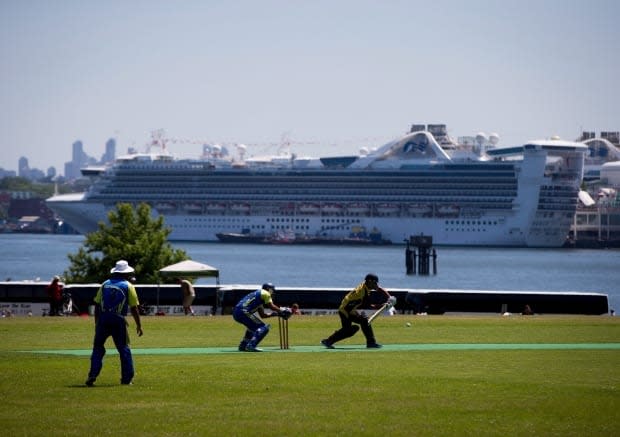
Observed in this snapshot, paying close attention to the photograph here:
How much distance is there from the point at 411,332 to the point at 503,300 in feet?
36.1

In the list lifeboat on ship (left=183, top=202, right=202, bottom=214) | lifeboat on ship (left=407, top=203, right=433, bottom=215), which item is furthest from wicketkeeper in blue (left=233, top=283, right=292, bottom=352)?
lifeboat on ship (left=183, top=202, right=202, bottom=214)

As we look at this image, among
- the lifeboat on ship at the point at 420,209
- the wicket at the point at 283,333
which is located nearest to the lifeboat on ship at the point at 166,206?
the lifeboat on ship at the point at 420,209

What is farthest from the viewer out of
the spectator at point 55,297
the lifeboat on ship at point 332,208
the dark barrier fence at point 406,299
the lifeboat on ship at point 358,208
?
the lifeboat on ship at point 332,208

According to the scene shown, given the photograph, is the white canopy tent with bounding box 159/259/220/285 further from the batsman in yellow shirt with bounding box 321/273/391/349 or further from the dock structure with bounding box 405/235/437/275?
the dock structure with bounding box 405/235/437/275

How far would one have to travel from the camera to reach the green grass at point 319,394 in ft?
40.8

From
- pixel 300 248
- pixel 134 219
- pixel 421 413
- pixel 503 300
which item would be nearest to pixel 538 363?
pixel 421 413

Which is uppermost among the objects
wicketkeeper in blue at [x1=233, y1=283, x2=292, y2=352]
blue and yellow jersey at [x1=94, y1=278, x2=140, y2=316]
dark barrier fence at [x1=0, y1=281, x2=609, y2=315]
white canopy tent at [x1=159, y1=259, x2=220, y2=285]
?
blue and yellow jersey at [x1=94, y1=278, x2=140, y2=316]

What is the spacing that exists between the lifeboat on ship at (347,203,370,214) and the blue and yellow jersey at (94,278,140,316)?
454ft

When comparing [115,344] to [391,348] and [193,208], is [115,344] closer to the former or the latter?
[391,348]

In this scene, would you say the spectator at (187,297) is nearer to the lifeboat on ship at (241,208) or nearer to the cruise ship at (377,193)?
the cruise ship at (377,193)

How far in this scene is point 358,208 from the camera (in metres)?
154

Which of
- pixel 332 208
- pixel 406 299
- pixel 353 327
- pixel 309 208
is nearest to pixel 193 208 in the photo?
pixel 309 208

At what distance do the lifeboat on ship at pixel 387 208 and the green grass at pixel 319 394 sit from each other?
131429 millimetres

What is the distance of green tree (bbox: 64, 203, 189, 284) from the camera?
49031mm
